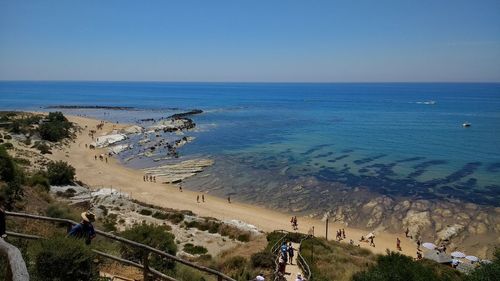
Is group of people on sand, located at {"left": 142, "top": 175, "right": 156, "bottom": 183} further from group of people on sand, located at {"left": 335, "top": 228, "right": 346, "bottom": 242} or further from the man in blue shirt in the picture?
the man in blue shirt

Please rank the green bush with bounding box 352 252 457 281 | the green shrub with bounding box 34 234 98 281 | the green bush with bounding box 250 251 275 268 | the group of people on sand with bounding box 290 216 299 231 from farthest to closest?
the group of people on sand with bounding box 290 216 299 231, the green bush with bounding box 250 251 275 268, the green bush with bounding box 352 252 457 281, the green shrub with bounding box 34 234 98 281

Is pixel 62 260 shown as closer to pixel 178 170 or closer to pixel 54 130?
pixel 178 170

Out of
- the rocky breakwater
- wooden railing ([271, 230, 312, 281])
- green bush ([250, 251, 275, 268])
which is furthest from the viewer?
the rocky breakwater

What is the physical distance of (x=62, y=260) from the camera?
25.9 ft

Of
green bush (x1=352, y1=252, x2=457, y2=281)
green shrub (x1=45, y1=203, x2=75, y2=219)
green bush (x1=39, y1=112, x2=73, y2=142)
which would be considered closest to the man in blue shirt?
green bush (x1=352, y1=252, x2=457, y2=281)

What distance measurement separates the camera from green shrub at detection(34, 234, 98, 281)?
7879mm

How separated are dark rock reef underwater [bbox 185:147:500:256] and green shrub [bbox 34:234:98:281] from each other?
30642 millimetres

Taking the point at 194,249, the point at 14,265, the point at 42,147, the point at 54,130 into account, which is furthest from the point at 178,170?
the point at 14,265

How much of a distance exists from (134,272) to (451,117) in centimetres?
12353

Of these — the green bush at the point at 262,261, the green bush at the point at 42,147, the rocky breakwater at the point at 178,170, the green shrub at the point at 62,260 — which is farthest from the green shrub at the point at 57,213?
the green bush at the point at 42,147

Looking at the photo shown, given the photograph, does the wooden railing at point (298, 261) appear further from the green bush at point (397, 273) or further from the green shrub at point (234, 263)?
the green bush at point (397, 273)

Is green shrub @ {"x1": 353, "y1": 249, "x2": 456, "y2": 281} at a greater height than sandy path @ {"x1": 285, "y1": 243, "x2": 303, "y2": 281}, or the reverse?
green shrub @ {"x1": 353, "y1": 249, "x2": 456, "y2": 281}

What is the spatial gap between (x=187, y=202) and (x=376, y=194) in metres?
Answer: 20.5

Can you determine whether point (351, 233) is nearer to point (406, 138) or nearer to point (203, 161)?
point (203, 161)
